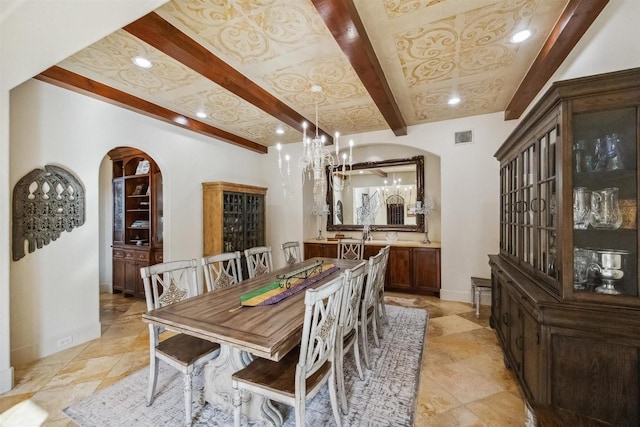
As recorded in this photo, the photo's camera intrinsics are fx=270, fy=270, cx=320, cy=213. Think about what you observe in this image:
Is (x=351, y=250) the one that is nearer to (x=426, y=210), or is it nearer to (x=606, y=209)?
(x=426, y=210)

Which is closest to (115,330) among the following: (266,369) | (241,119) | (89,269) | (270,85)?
(89,269)

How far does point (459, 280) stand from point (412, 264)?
2.44 feet

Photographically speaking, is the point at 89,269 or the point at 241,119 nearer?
the point at 89,269

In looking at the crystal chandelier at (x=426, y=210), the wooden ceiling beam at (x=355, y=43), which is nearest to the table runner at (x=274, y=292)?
the wooden ceiling beam at (x=355, y=43)

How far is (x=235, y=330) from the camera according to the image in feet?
5.14

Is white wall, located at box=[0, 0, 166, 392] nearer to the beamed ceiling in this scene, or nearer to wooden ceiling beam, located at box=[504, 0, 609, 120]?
the beamed ceiling

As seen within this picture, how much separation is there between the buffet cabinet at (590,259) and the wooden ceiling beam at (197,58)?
2.58 m

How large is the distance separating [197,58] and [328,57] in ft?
3.79

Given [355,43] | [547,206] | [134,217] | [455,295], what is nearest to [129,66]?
[355,43]

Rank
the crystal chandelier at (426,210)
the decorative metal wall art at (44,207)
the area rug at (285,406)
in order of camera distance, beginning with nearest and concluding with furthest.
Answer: the area rug at (285,406), the decorative metal wall art at (44,207), the crystal chandelier at (426,210)

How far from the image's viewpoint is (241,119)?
4086 millimetres

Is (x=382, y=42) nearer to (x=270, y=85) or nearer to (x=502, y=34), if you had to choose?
(x=502, y=34)

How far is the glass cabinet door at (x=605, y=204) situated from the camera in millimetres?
1464

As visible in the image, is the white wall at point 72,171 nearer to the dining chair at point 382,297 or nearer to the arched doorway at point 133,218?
the arched doorway at point 133,218
